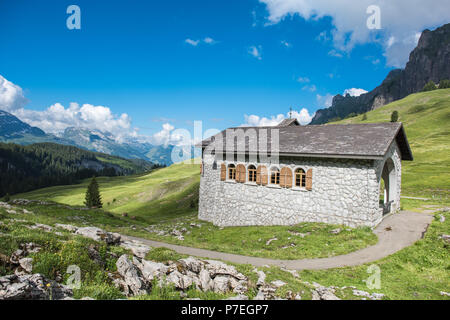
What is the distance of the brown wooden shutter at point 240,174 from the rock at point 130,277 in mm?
17984

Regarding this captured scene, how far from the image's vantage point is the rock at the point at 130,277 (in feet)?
24.7


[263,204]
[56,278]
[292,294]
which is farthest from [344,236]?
[56,278]

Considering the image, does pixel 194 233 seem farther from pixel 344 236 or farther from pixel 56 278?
pixel 56 278

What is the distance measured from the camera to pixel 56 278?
7.06 meters

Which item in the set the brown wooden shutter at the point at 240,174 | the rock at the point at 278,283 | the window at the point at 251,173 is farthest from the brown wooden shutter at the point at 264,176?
the rock at the point at 278,283

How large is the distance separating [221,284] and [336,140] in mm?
17251

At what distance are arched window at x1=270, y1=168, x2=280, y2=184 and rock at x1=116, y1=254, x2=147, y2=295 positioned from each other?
17188 millimetres

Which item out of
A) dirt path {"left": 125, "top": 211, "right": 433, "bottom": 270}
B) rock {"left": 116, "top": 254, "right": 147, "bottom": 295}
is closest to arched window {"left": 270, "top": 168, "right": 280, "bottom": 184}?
dirt path {"left": 125, "top": 211, "right": 433, "bottom": 270}

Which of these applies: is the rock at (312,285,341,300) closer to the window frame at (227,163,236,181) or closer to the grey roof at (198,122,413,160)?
the grey roof at (198,122,413,160)

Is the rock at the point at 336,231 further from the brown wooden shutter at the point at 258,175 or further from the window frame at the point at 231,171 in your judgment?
the window frame at the point at 231,171

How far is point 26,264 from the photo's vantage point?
7.02 m

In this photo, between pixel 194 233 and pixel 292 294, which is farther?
pixel 194 233
